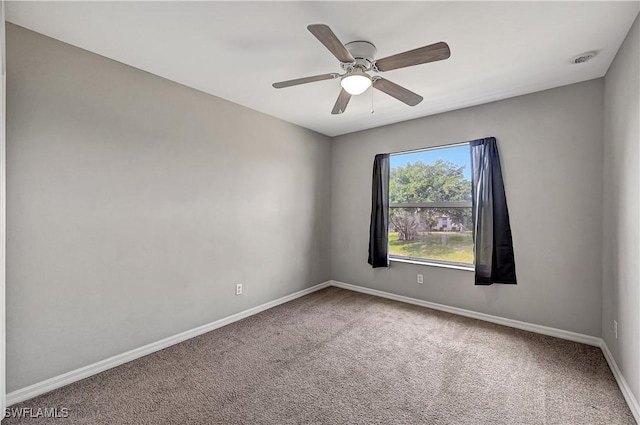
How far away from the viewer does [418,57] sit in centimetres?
179

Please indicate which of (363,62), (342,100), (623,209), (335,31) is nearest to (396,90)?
(363,62)

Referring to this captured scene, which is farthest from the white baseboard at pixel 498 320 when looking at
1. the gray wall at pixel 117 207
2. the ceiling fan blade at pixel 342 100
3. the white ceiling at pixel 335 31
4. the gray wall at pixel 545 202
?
the ceiling fan blade at pixel 342 100

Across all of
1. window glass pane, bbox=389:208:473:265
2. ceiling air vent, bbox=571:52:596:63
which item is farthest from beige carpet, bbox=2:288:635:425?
ceiling air vent, bbox=571:52:596:63

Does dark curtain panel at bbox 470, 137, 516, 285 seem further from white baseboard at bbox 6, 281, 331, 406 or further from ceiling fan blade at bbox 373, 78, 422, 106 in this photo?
white baseboard at bbox 6, 281, 331, 406

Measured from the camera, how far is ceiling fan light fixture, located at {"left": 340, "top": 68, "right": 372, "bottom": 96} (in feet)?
6.67

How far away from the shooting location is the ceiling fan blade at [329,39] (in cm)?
151

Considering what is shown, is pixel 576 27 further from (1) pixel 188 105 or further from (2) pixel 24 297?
(2) pixel 24 297

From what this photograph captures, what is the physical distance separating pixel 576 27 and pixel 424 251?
2674 mm

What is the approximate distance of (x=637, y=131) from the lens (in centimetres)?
185

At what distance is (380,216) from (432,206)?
2.32ft

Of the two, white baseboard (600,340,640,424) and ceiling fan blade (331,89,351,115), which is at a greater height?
ceiling fan blade (331,89,351,115)

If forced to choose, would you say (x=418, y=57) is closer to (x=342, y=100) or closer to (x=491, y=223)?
(x=342, y=100)

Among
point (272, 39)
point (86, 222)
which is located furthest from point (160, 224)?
point (272, 39)

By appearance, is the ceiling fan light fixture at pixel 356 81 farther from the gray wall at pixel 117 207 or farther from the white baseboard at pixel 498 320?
the white baseboard at pixel 498 320
